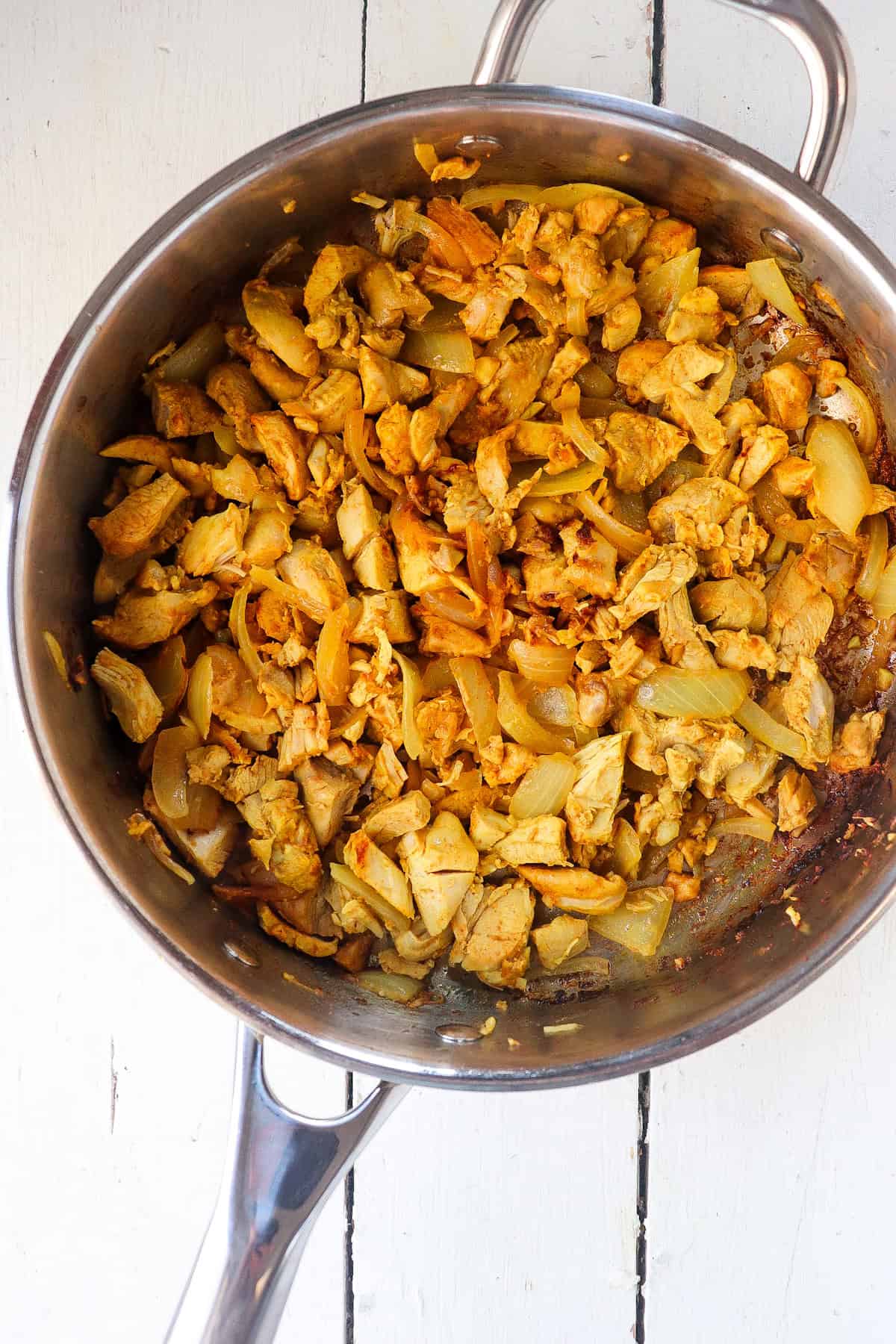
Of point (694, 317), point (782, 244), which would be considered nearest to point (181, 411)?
point (694, 317)

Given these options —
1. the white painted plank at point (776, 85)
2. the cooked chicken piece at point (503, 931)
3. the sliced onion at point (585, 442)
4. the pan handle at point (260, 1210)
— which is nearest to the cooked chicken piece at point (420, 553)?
the sliced onion at point (585, 442)

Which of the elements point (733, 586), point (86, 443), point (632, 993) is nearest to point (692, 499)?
point (733, 586)

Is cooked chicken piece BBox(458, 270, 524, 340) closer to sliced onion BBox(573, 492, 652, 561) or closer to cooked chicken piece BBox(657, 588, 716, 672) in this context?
sliced onion BBox(573, 492, 652, 561)

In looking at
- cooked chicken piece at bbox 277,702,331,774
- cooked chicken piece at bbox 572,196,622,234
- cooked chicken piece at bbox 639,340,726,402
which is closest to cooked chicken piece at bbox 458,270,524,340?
cooked chicken piece at bbox 572,196,622,234

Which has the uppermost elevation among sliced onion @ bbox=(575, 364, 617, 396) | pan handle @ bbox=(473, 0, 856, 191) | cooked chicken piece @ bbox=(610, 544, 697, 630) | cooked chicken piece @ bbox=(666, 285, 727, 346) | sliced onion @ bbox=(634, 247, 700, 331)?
pan handle @ bbox=(473, 0, 856, 191)

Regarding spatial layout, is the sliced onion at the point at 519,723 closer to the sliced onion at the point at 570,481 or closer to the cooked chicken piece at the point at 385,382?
the sliced onion at the point at 570,481

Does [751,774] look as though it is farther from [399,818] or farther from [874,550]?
[399,818]
